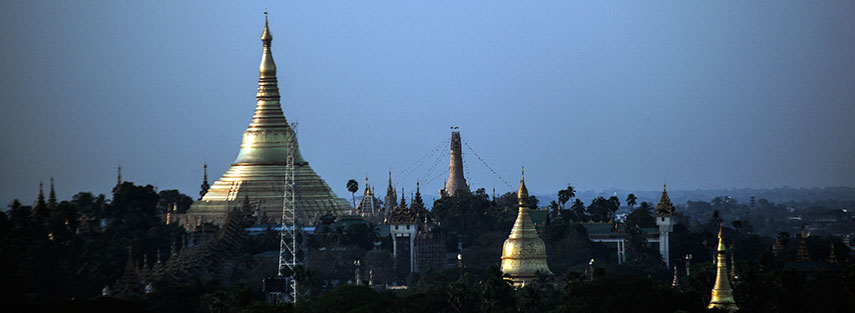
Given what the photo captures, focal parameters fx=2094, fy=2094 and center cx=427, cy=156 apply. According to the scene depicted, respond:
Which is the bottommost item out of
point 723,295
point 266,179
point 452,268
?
point 723,295

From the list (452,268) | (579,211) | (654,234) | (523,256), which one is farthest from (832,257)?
(523,256)

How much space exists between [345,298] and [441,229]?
38664 mm

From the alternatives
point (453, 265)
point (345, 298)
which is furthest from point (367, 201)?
point (345, 298)

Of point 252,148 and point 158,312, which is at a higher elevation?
point 252,148

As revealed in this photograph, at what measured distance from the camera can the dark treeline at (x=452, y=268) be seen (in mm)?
86625

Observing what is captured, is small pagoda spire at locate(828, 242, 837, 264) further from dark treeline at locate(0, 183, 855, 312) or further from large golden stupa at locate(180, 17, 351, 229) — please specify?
large golden stupa at locate(180, 17, 351, 229)

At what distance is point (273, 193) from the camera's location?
132 m

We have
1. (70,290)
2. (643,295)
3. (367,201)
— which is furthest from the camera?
(367,201)

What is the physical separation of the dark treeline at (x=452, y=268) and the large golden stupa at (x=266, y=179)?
10.8ft

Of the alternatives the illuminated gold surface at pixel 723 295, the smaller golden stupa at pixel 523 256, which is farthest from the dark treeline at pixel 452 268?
the smaller golden stupa at pixel 523 256

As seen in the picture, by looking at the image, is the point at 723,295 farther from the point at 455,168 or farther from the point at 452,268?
the point at 455,168

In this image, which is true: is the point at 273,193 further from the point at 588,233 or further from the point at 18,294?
the point at 18,294

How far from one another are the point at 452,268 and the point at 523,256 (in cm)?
1170

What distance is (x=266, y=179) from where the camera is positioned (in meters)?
134
